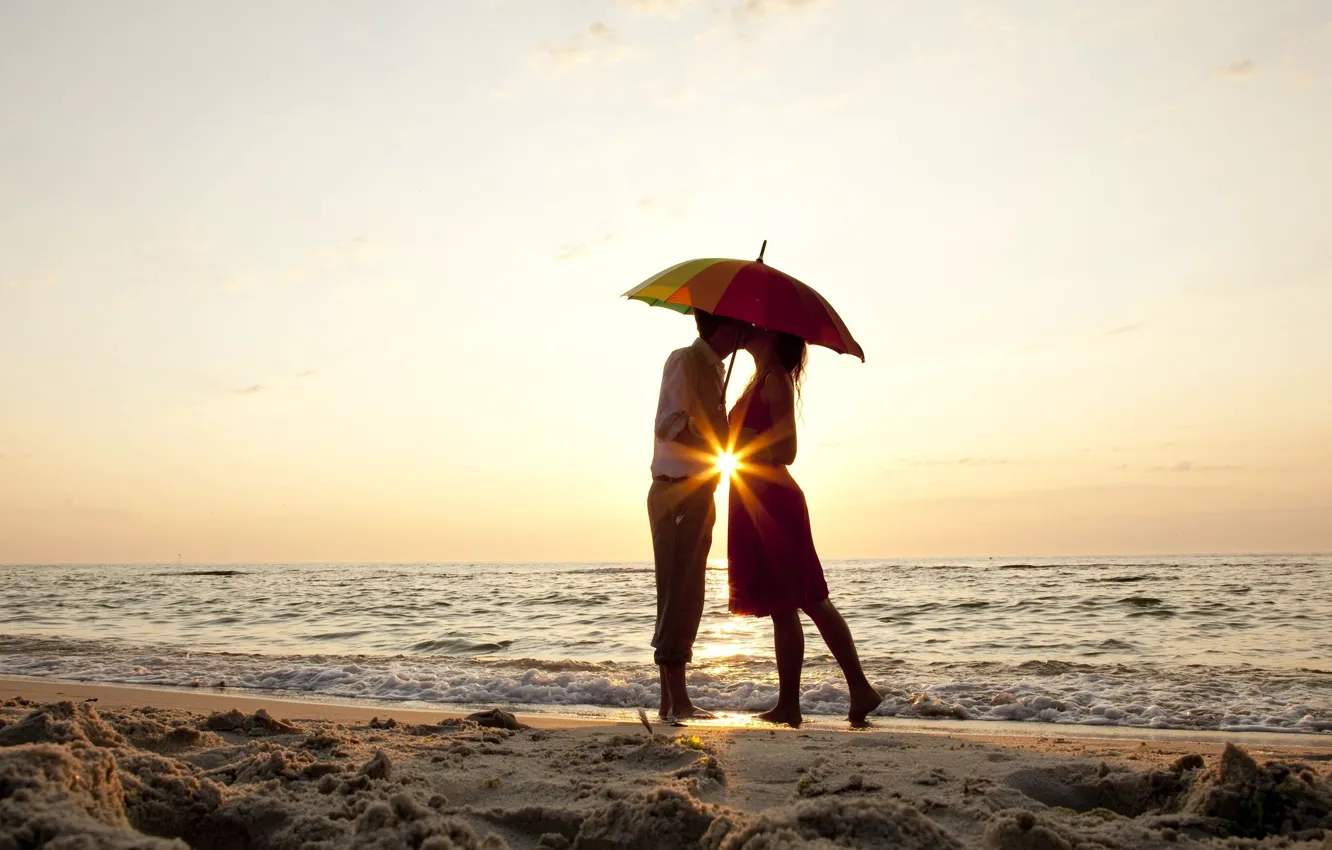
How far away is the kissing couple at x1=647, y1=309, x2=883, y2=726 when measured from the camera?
473cm

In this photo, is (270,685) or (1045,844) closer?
(1045,844)

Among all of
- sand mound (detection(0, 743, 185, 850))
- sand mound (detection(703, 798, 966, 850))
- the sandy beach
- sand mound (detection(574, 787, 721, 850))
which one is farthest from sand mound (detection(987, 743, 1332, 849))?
sand mound (detection(0, 743, 185, 850))

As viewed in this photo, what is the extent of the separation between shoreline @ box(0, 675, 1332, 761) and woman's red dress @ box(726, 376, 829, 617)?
2.08 feet

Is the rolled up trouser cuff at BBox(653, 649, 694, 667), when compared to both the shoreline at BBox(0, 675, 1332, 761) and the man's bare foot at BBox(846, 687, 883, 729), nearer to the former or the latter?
the shoreline at BBox(0, 675, 1332, 761)

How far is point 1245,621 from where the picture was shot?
10297 mm

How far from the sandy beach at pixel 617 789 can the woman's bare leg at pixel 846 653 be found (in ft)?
2.22

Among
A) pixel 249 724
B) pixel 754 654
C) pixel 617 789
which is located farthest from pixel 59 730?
pixel 754 654

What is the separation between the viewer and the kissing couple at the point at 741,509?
4.73 meters

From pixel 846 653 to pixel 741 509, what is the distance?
898mm

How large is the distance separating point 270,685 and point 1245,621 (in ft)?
31.9

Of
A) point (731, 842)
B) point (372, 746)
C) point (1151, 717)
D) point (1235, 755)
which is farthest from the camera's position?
point (1151, 717)

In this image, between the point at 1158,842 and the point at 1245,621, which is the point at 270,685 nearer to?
the point at 1158,842

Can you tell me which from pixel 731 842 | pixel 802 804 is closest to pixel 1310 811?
pixel 802 804

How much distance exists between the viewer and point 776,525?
4770mm
